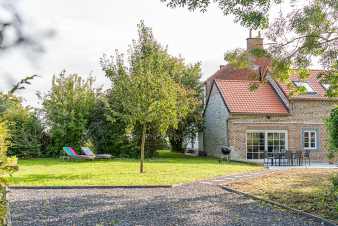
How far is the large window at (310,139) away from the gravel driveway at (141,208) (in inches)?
712

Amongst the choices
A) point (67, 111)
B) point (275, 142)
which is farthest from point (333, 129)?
point (67, 111)

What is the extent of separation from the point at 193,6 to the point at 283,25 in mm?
3631

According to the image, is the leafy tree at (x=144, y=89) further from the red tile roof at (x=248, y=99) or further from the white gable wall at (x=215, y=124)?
the white gable wall at (x=215, y=124)

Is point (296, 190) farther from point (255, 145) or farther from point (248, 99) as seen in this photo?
point (248, 99)

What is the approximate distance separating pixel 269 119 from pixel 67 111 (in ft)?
46.8

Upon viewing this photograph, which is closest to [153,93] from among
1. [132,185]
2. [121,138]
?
[132,185]

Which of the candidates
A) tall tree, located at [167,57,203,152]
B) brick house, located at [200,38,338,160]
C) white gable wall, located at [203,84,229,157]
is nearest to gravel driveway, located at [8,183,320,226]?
brick house, located at [200,38,338,160]

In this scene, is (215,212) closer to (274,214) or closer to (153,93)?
(274,214)

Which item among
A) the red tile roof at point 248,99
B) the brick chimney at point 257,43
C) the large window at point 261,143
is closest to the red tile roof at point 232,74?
the brick chimney at point 257,43

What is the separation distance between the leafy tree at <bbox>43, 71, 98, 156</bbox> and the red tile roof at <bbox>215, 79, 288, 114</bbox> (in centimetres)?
1014

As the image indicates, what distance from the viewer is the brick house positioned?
28203 millimetres

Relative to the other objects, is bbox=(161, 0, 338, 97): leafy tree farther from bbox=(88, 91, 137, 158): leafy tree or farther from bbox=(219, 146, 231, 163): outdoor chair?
bbox=(88, 91, 137, 158): leafy tree

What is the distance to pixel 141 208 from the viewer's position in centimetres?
986

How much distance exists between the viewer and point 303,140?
29016 millimetres
